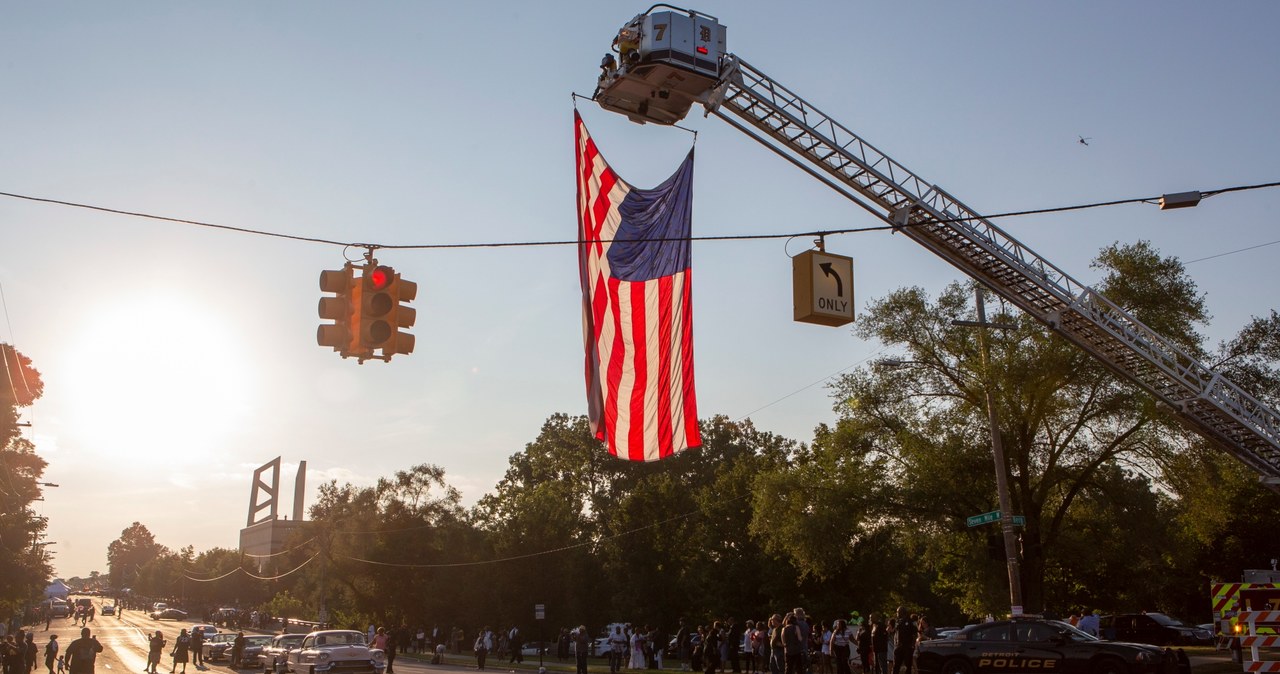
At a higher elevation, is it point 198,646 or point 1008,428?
point 1008,428

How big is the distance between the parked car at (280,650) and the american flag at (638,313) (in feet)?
60.6

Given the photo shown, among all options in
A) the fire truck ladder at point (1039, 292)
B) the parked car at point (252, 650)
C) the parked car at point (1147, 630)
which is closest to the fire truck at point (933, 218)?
the fire truck ladder at point (1039, 292)

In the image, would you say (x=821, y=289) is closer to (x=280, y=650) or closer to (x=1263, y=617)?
(x=1263, y=617)

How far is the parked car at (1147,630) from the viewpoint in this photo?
40.0m

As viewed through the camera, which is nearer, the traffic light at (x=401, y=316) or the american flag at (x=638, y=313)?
the traffic light at (x=401, y=316)

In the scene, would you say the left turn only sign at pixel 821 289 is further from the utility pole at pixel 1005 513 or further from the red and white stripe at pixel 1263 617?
the utility pole at pixel 1005 513

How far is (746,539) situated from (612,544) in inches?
411

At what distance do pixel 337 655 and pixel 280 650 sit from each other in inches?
262

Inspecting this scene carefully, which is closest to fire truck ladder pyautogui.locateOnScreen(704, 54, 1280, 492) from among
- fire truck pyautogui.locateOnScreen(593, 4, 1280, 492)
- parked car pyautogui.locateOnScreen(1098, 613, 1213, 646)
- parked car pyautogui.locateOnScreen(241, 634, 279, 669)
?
fire truck pyautogui.locateOnScreen(593, 4, 1280, 492)

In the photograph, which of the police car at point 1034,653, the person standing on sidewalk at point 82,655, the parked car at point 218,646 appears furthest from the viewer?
the parked car at point 218,646

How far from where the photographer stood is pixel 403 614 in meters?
71.0

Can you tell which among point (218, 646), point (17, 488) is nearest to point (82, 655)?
point (218, 646)

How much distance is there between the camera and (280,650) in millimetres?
31766

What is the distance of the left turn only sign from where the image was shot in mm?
15000
